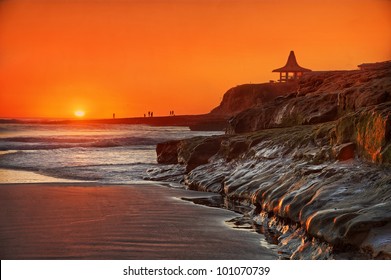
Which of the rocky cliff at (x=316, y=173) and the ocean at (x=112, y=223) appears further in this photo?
the ocean at (x=112, y=223)

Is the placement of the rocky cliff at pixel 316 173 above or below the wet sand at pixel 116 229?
above

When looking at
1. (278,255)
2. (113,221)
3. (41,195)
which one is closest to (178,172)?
(41,195)

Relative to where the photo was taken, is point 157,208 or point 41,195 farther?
point 41,195

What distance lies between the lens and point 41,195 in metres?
13.4

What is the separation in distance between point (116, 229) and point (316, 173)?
319 cm

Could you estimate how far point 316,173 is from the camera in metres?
10.1

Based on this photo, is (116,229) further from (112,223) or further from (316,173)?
(316,173)

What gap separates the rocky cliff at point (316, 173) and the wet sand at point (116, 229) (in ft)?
2.29

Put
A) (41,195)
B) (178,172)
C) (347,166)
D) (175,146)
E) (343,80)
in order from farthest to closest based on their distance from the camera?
(175,146) < (343,80) < (178,172) < (41,195) < (347,166)

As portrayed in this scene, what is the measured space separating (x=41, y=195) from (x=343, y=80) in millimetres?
11007

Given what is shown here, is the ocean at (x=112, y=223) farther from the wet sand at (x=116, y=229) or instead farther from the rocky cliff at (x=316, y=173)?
the rocky cliff at (x=316, y=173)

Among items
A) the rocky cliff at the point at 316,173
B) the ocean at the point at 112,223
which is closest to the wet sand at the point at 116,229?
the ocean at the point at 112,223

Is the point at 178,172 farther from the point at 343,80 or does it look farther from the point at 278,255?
the point at 278,255

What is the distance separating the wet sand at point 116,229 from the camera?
325 inches
